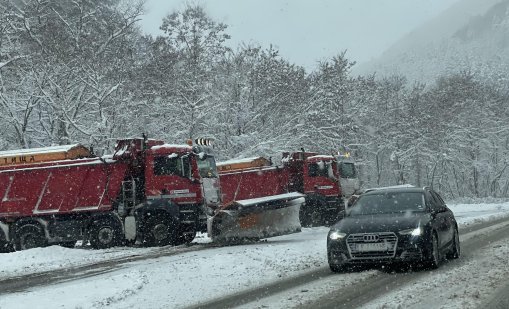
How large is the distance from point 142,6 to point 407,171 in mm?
35819

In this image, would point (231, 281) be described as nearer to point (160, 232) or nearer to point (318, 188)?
point (160, 232)

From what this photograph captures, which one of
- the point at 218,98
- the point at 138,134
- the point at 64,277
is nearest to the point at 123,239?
the point at 64,277

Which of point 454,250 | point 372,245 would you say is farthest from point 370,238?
point 454,250

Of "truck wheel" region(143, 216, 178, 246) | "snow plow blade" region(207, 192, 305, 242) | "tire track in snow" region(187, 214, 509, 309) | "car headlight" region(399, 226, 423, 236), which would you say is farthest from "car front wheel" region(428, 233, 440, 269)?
"truck wheel" region(143, 216, 178, 246)

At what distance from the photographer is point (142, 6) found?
31969 millimetres

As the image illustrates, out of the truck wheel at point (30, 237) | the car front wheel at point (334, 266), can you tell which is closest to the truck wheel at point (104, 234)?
the truck wheel at point (30, 237)

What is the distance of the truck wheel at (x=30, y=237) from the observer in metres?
18.7

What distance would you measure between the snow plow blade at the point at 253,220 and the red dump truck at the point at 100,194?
133 centimetres

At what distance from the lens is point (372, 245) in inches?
399

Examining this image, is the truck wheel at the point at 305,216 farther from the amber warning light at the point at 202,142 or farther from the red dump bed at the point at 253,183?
the amber warning light at the point at 202,142

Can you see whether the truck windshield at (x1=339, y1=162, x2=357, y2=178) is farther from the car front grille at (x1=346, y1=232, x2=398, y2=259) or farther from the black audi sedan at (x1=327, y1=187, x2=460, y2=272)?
the car front grille at (x1=346, y1=232, x2=398, y2=259)

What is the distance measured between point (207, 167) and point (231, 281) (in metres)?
9.32

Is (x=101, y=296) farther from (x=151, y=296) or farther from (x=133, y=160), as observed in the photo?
(x=133, y=160)

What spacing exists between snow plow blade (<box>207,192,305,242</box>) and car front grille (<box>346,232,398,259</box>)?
296 inches
